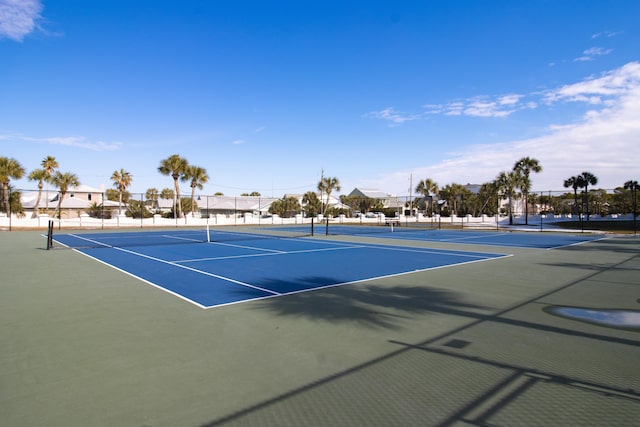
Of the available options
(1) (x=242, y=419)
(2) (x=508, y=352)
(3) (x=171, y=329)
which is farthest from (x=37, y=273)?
(2) (x=508, y=352)

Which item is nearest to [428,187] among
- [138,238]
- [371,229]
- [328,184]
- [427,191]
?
[427,191]

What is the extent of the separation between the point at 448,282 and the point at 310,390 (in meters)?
6.40

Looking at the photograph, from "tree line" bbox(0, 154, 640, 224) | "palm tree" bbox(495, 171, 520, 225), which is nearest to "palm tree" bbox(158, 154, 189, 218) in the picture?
"tree line" bbox(0, 154, 640, 224)

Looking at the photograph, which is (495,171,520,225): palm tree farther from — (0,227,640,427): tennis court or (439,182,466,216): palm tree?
(0,227,640,427): tennis court

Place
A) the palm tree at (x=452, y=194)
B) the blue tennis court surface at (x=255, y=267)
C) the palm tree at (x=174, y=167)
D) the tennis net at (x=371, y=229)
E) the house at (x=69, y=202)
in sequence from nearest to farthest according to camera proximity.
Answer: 1. the blue tennis court surface at (x=255, y=267)
2. the tennis net at (x=371, y=229)
3. the palm tree at (x=174, y=167)
4. the house at (x=69, y=202)
5. the palm tree at (x=452, y=194)

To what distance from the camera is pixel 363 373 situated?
4078mm

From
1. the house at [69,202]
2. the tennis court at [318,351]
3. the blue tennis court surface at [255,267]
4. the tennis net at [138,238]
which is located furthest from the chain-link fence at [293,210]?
the tennis court at [318,351]

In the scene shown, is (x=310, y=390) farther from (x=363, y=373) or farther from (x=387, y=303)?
(x=387, y=303)

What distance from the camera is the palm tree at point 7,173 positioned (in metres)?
36.3

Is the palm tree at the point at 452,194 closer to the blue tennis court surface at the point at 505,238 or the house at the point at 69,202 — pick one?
the blue tennis court surface at the point at 505,238

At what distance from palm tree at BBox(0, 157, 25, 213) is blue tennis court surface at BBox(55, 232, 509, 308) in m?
27.7

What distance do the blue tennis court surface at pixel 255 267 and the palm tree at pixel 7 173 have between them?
27.7 meters

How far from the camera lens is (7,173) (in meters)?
37.0

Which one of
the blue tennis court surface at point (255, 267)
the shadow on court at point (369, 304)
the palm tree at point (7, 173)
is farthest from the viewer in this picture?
the palm tree at point (7, 173)
